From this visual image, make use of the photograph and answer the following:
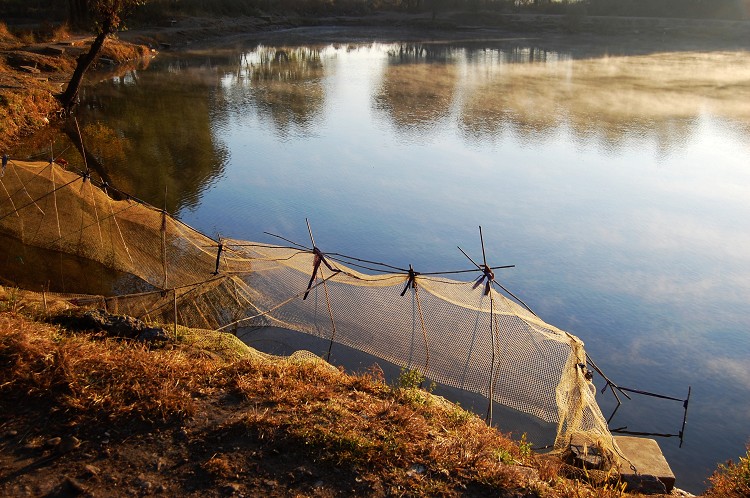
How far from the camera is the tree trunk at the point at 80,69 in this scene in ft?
47.4

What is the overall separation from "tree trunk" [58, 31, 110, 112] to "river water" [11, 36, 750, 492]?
0.49 metres

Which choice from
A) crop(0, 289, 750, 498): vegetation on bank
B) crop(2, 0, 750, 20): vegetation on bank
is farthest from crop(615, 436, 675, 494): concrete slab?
crop(2, 0, 750, 20): vegetation on bank

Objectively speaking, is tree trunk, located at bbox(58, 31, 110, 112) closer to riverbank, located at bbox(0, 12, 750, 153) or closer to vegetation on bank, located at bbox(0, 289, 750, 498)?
riverbank, located at bbox(0, 12, 750, 153)

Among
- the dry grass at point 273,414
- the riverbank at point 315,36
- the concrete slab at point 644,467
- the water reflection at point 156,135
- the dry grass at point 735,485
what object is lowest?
the concrete slab at point 644,467

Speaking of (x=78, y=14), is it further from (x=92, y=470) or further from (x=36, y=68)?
(x=92, y=470)

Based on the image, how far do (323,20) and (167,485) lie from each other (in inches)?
1681

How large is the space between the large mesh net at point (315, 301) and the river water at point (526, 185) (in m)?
1.04

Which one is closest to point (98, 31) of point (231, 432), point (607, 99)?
point (231, 432)

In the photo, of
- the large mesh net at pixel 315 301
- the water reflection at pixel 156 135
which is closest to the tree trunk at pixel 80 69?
the water reflection at pixel 156 135

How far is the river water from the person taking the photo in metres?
7.11

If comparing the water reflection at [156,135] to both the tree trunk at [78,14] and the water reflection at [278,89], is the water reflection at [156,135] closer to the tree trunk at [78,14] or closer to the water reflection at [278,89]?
the water reflection at [278,89]

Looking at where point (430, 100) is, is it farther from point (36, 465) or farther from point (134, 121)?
point (36, 465)

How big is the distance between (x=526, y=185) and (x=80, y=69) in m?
10.5

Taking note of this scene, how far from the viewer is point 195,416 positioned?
392cm
